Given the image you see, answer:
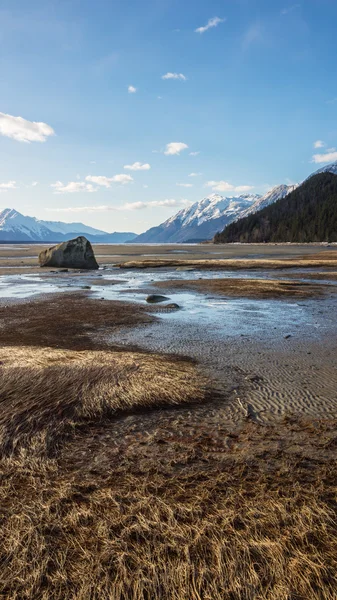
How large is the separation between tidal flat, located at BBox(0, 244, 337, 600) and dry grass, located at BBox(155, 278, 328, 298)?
30.4 feet

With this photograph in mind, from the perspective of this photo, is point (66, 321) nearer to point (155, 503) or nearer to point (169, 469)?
point (169, 469)

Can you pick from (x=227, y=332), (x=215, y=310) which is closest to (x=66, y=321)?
A: (x=227, y=332)

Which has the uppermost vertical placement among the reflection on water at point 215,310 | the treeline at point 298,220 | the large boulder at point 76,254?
the treeline at point 298,220

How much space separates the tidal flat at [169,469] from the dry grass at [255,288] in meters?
9.26

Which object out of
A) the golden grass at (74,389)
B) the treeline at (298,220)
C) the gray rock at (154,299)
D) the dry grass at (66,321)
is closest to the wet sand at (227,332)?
the dry grass at (66,321)

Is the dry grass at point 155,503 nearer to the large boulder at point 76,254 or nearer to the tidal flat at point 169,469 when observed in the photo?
the tidal flat at point 169,469

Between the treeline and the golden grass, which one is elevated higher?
the treeline

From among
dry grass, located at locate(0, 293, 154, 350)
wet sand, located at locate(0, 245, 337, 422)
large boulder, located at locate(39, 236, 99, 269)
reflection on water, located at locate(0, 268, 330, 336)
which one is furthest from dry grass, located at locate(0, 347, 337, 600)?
large boulder, located at locate(39, 236, 99, 269)

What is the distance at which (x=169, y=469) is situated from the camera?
12.5 ft

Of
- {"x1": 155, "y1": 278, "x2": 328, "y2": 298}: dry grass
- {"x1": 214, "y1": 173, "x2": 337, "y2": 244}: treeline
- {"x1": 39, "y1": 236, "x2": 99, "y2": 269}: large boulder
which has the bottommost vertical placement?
{"x1": 155, "y1": 278, "x2": 328, "y2": 298}: dry grass

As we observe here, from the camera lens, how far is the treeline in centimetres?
13175

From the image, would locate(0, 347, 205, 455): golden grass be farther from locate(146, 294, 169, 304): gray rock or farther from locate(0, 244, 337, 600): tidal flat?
locate(146, 294, 169, 304): gray rock

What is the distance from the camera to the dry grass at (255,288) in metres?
18.6

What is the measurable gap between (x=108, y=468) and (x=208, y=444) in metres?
1.36
